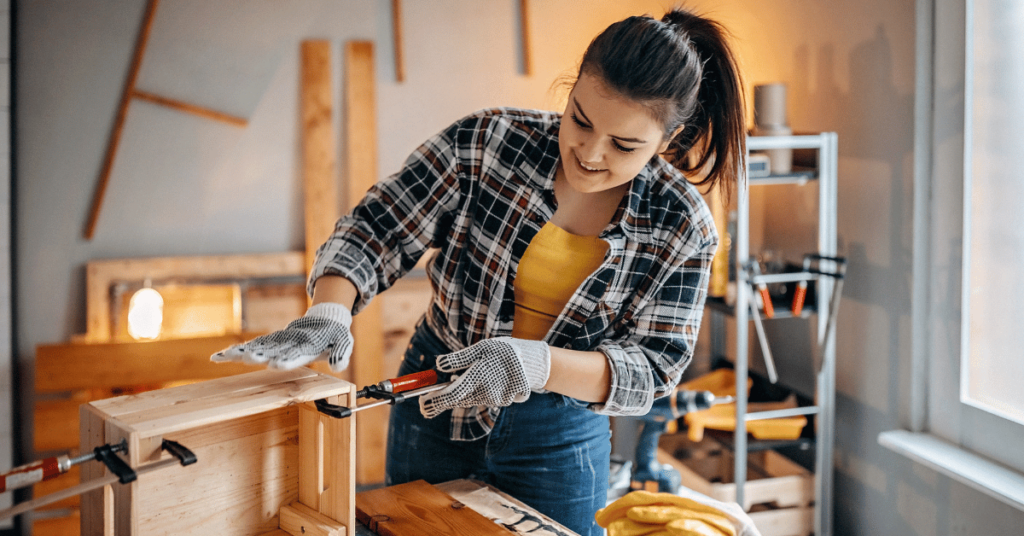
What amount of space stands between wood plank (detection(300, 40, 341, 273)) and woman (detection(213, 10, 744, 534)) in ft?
5.84

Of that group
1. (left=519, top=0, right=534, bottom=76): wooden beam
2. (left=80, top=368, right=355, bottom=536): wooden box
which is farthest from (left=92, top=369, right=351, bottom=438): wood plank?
(left=519, top=0, right=534, bottom=76): wooden beam

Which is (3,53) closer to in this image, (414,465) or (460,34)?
(460,34)

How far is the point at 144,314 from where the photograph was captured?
2.73 meters

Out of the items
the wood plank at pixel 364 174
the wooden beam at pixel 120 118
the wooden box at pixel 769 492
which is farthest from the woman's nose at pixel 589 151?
the wooden beam at pixel 120 118

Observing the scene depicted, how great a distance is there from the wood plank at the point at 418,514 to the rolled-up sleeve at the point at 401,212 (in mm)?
307

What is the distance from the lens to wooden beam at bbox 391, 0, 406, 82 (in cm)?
304

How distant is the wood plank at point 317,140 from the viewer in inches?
118

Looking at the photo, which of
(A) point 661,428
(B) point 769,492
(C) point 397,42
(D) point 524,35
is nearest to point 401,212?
(A) point 661,428

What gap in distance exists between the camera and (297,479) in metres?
1.16

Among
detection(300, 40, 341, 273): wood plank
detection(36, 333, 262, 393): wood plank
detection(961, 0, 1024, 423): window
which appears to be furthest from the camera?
detection(300, 40, 341, 273): wood plank

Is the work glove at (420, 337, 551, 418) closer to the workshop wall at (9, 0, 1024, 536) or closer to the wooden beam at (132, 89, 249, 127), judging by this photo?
the workshop wall at (9, 0, 1024, 536)

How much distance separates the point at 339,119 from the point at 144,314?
1.03 metres

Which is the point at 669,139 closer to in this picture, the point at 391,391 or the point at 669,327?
the point at 669,327

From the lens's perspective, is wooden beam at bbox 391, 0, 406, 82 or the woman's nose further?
wooden beam at bbox 391, 0, 406, 82
